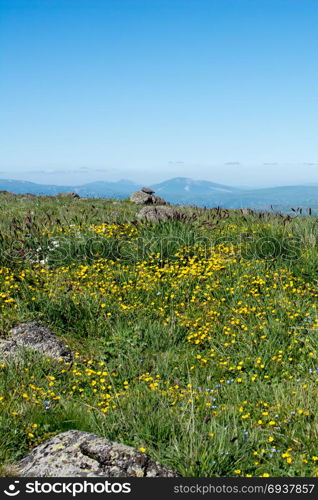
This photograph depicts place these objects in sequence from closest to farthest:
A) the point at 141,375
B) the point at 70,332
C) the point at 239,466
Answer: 1. the point at 239,466
2. the point at 141,375
3. the point at 70,332

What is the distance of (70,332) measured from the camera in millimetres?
7293

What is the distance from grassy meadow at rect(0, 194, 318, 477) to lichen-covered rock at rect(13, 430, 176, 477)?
272 mm

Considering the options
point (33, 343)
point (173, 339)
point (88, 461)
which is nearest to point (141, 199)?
point (173, 339)

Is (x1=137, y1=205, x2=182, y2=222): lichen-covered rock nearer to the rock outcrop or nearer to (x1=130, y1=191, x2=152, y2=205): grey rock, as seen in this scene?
the rock outcrop

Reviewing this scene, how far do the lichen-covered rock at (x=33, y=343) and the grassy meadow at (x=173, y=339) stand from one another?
0.75 feet

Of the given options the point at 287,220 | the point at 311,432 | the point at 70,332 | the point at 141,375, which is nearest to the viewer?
the point at 311,432

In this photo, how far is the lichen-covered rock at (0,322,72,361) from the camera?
642 cm

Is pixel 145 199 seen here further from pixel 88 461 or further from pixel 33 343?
pixel 88 461

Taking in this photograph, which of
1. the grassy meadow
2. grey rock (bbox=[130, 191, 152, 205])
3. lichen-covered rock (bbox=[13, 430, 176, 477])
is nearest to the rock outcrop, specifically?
grey rock (bbox=[130, 191, 152, 205])

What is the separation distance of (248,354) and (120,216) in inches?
311

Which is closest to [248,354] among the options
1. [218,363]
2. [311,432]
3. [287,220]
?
[218,363]

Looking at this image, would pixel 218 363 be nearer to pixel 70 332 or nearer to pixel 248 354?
pixel 248 354

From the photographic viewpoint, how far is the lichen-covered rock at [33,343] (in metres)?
6.42

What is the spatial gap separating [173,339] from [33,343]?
2.11m
